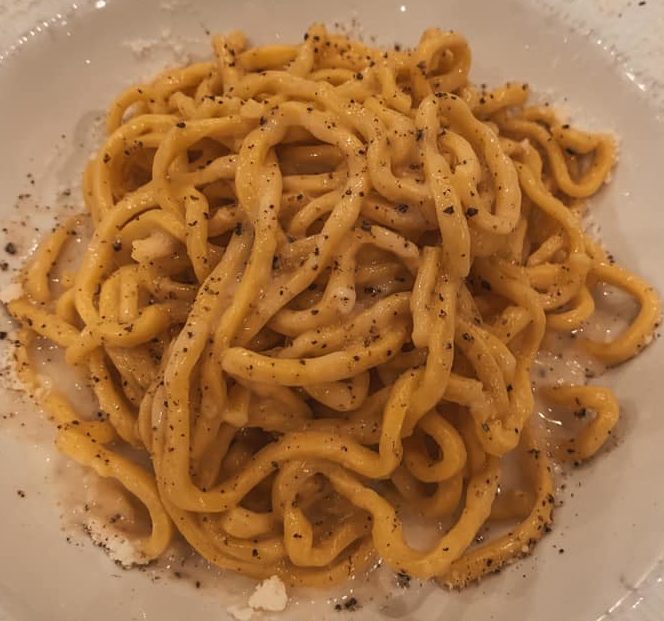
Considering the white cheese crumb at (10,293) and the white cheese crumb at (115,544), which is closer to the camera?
the white cheese crumb at (115,544)

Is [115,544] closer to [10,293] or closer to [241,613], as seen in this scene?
[241,613]

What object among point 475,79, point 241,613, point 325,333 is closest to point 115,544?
point 241,613

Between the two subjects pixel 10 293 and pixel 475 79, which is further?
pixel 475 79

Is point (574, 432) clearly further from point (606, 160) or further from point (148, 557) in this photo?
point (148, 557)

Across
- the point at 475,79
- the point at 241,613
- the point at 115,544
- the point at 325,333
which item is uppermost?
the point at 475,79

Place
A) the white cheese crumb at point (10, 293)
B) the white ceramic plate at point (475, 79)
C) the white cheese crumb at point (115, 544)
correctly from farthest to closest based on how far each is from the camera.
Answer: the white cheese crumb at point (10, 293) < the white cheese crumb at point (115, 544) < the white ceramic plate at point (475, 79)

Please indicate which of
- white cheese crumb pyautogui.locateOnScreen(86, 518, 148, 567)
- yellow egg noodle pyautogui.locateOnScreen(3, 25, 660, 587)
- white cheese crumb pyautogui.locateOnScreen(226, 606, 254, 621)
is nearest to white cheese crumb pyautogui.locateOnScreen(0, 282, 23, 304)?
yellow egg noodle pyautogui.locateOnScreen(3, 25, 660, 587)

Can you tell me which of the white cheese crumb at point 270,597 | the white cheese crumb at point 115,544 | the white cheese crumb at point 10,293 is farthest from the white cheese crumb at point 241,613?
the white cheese crumb at point 10,293

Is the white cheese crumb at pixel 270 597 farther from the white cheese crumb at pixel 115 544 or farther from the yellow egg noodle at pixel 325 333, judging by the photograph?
the white cheese crumb at pixel 115 544
